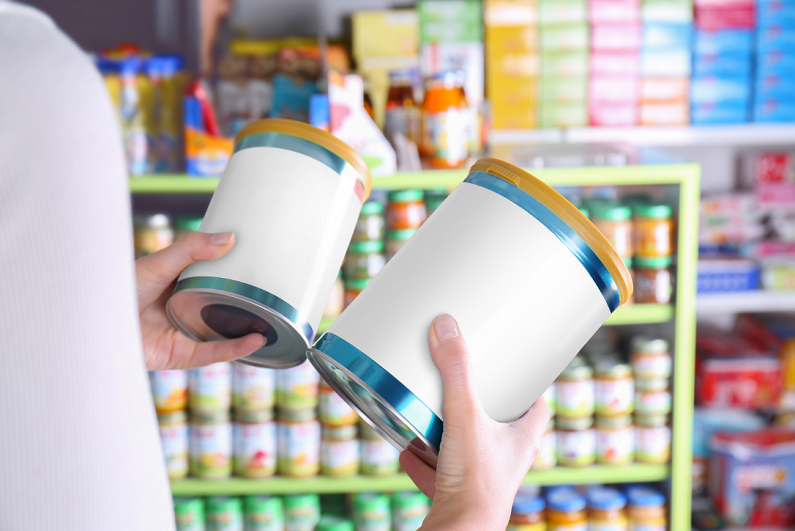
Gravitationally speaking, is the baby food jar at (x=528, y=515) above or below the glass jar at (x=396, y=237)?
below

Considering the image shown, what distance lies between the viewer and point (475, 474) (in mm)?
584

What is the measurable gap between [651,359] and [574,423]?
24 centimetres

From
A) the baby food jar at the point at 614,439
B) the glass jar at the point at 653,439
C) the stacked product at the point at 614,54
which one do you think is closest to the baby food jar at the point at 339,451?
the baby food jar at the point at 614,439

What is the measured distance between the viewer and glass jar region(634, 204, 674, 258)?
153 cm

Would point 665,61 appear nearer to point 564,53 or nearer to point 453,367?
point 564,53

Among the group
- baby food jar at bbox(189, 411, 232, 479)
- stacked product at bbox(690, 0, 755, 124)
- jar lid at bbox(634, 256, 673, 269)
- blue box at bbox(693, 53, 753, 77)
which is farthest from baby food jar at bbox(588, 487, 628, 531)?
blue box at bbox(693, 53, 753, 77)

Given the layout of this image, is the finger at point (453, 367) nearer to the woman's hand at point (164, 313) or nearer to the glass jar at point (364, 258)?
the woman's hand at point (164, 313)

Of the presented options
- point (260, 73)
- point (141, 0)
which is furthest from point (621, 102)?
point (141, 0)

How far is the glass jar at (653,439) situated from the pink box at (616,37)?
40.8 inches

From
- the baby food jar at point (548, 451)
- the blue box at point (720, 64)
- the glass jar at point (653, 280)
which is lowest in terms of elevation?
the baby food jar at point (548, 451)

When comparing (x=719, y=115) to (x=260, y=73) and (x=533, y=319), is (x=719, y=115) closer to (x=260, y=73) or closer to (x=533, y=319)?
(x=260, y=73)

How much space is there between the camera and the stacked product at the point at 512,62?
194 cm

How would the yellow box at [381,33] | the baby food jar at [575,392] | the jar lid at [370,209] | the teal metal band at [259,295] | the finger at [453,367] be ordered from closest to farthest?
1. the finger at [453,367]
2. the teal metal band at [259,295]
3. the jar lid at [370,209]
4. the baby food jar at [575,392]
5. the yellow box at [381,33]

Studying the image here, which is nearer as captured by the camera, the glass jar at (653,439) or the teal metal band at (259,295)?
the teal metal band at (259,295)
